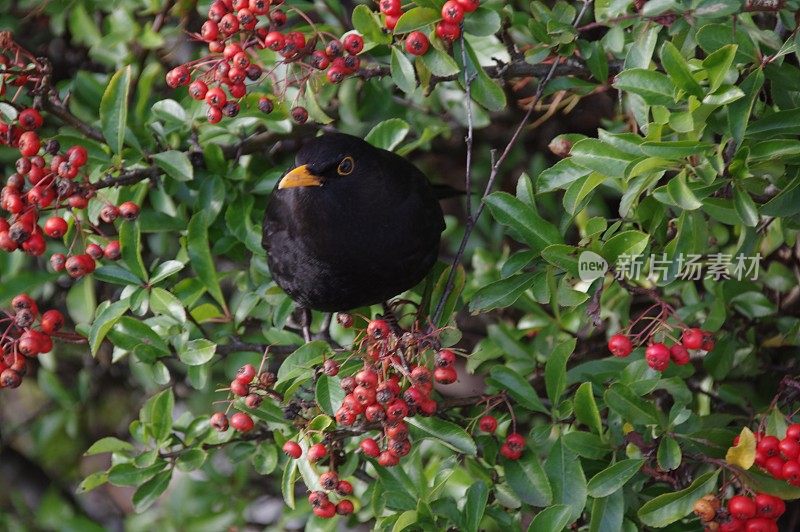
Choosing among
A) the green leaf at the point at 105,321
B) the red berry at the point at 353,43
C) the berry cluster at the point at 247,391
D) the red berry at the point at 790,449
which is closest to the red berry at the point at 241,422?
the berry cluster at the point at 247,391

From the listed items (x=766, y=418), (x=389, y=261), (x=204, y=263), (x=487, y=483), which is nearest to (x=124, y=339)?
(x=204, y=263)

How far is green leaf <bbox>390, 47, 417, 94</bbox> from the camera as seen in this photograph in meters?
2.49

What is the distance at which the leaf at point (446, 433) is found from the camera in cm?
236

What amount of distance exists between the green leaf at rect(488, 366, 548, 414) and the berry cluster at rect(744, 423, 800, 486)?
1.72 feet

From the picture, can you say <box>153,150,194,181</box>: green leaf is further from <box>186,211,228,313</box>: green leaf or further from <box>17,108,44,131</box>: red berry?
<box>17,108,44,131</box>: red berry

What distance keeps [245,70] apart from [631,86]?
0.94m

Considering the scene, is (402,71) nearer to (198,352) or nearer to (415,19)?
(415,19)

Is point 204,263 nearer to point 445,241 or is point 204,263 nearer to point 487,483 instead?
point 487,483

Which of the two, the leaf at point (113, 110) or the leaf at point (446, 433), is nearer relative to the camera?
the leaf at point (446, 433)

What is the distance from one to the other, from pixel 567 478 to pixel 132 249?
1291mm

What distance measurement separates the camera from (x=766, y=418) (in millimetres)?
2455

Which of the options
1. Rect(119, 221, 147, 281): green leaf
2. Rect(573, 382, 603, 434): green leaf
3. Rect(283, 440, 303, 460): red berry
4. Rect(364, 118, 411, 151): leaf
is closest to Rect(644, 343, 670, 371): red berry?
Rect(573, 382, 603, 434): green leaf

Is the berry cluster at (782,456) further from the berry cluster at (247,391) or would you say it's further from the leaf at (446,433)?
the berry cluster at (247,391)

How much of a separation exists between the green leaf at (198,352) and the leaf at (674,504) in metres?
1.16
